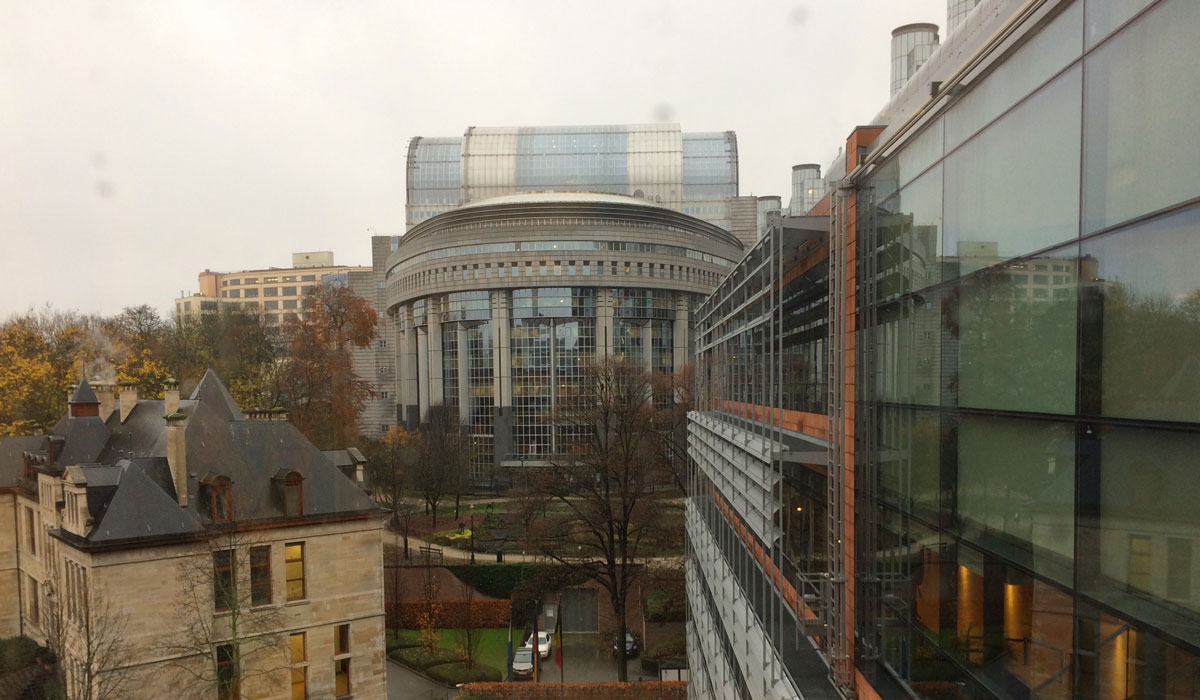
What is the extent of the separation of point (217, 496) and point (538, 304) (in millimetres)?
38236

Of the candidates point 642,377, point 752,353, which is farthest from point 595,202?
point 752,353

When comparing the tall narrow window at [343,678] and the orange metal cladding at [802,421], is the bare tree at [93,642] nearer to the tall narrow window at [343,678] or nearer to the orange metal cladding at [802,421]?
the tall narrow window at [343,678]

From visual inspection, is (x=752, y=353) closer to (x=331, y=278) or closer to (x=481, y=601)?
(x=481, y=601)

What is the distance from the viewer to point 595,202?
5769 centimetres

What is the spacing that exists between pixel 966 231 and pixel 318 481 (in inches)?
802

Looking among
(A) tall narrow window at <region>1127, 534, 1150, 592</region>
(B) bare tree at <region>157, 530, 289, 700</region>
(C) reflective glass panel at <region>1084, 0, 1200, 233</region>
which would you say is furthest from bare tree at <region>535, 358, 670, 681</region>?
(C) reflective glass panel at <region>1084, 0, 1200, 233</region>

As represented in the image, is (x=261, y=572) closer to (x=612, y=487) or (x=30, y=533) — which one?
(x=30, y=533)

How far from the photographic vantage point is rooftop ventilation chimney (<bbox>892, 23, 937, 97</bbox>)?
9.99 m

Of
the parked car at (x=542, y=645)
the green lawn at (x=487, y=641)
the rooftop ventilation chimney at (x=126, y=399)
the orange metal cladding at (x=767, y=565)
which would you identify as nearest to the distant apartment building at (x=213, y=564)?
the rooftop ventilation chimney at (x=126, y=399)

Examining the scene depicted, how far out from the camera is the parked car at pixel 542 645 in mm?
28047

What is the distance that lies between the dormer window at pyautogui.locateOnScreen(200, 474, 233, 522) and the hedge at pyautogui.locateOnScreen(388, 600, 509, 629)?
498 inches

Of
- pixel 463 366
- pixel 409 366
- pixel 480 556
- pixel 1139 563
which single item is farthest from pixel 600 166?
pixel 1139 563

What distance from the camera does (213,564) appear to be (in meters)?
19.0

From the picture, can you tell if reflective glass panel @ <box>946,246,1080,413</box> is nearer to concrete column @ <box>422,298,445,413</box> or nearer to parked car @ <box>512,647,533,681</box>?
parked car @ <box>512,647,533,681</box>
